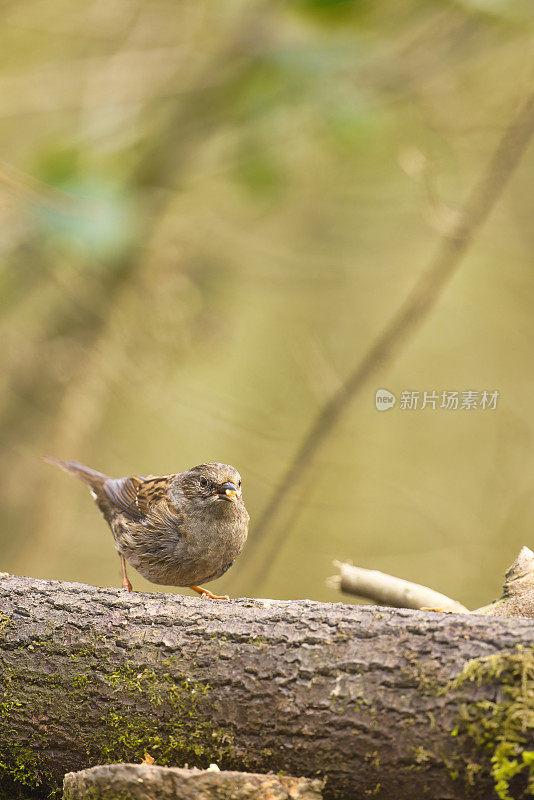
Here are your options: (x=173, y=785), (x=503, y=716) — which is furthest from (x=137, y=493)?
(x=503, y=716)

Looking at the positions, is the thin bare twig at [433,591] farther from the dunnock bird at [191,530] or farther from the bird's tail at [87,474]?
the bird's tail at [87,474]

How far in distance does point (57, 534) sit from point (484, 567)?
3078 mm

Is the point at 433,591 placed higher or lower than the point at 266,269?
lower

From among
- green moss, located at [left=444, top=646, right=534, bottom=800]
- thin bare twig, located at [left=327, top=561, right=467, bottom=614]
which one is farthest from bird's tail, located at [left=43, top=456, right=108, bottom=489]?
green moss, located at [left=444, top=646, right=534, bottom=800]

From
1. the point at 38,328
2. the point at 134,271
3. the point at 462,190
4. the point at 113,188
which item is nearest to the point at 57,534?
the point at 38,328

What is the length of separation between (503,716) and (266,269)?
509cm

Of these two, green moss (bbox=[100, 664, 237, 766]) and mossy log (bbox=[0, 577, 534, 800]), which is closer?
mossy log (bbox=[0, 577, 534, 800])

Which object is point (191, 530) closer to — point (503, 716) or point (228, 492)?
point (228, 492)

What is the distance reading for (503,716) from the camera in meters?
1.77

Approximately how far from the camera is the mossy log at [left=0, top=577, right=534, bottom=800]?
1.82 meters

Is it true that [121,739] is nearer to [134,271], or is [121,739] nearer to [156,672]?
[156,672]

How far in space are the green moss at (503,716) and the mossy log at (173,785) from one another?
444 mm

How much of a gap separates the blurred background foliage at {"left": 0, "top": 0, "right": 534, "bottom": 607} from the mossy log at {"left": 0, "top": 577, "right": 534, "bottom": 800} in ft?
5.18

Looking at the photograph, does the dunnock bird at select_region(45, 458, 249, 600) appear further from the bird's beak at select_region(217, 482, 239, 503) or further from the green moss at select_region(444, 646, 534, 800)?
the green moss at select_region(444, 646, 534, 800)
